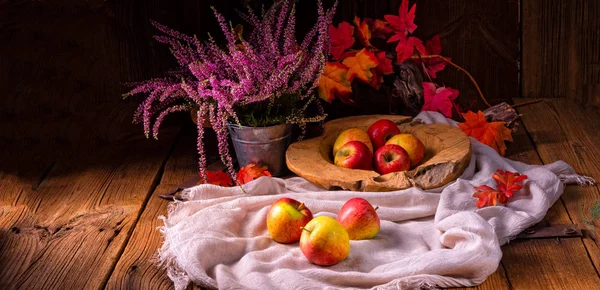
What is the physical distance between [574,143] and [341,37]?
3.07 feet

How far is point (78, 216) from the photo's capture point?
2.33 metres

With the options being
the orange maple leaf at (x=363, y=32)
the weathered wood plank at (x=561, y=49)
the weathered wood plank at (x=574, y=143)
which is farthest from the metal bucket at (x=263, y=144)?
the weathered wood plank at (x=561, y=49)

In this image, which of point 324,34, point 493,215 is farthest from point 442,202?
point 324,34

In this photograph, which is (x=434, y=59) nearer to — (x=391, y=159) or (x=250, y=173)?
(x=391, y=159)

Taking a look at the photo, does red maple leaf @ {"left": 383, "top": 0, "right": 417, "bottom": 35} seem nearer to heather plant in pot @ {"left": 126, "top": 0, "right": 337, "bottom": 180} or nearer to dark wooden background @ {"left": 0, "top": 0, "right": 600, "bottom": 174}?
dark wooden background @ {"left": 0, "top": 0, "right": 600, "bottom": 174}

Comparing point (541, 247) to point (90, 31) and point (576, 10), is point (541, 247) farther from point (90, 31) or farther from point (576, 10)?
point (90, 31)

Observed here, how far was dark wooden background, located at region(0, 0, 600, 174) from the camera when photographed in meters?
2.99

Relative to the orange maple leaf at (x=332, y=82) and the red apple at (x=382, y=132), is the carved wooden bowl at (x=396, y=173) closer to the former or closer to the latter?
the red apple at (x=382, y=132)

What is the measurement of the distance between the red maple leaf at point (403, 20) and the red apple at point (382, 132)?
1.72ft

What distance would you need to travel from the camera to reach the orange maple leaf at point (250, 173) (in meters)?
2.43

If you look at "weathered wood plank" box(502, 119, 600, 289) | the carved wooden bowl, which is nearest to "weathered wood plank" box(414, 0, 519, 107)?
the carved wooden bowl

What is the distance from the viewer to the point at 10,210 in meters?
2.41

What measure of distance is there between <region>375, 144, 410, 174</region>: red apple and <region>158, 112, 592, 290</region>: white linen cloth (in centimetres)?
14

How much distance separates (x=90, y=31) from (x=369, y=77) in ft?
3.69
